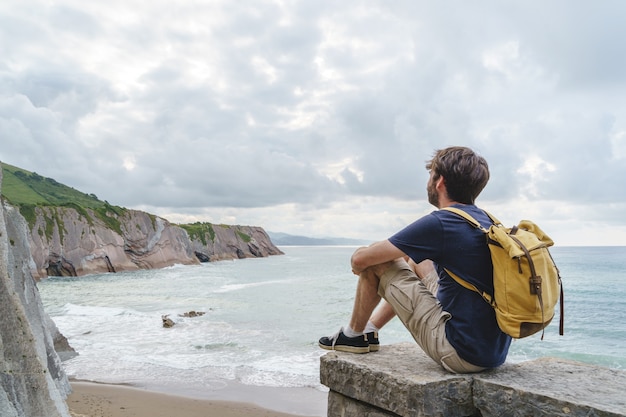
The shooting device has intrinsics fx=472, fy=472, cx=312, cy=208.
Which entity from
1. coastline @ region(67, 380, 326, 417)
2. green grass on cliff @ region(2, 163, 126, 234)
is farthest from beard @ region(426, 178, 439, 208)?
green grass on cliff @ region(2, 163, 126, 234)

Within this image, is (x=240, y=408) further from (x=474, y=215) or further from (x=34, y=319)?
(x=474, y=215)

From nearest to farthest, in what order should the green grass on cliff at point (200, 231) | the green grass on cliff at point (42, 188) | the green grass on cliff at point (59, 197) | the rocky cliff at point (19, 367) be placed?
the rocky cliff at point (19, 367) → the green grass on cliff at point (59, 197) → the green grass on cliff at point (42, 188) → the green grass on cliff at point (200, 231)

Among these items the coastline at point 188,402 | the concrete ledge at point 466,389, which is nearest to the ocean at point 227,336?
the coastline at point 188,402

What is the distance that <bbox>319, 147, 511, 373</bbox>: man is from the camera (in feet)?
10.3

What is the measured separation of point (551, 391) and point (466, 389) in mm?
521

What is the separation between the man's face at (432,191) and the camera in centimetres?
354

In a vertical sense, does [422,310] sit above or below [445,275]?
below

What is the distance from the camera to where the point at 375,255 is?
3375 millimetres

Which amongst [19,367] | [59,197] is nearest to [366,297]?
[19,367]

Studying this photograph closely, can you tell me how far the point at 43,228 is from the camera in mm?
39875

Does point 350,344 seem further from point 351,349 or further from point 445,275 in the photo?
point 445,275

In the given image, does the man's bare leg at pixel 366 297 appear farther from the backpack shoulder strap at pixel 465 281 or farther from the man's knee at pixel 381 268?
the backpack shoulder strap at pixel 465 281

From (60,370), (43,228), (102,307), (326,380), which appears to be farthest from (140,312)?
(43,228)

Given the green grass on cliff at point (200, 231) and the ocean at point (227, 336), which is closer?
the ocean at point (227, 336)
